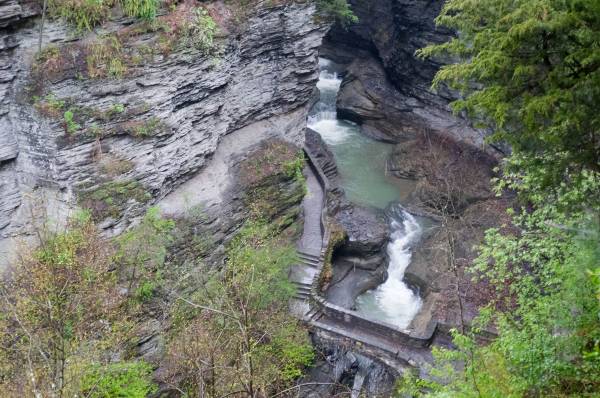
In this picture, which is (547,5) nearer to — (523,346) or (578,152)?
(578,152)

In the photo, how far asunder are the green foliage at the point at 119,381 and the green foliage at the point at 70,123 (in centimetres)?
739

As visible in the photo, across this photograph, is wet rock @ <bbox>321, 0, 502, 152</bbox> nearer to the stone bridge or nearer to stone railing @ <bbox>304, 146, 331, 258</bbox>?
stone railing @ <bbox>304, 146, 331, 258</bbox>

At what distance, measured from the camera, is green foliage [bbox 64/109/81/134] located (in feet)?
55.2

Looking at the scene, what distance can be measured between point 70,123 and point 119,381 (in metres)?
8.12

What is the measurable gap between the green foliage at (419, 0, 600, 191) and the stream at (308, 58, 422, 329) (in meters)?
13.6

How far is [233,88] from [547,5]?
15627mm

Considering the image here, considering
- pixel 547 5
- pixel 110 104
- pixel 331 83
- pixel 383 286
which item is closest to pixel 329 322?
pixel 383 286

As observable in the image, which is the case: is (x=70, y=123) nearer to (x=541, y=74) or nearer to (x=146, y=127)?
(x=146, y=127)

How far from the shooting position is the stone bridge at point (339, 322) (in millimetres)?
19875

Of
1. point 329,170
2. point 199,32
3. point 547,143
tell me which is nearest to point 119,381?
point 547,143

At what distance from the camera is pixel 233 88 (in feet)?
75.0

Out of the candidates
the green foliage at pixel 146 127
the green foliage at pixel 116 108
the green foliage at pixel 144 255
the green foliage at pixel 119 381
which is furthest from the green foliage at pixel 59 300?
the green foliage at pixel 116 108

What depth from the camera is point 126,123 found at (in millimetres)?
18250

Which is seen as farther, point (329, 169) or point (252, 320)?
point (329, 169)
